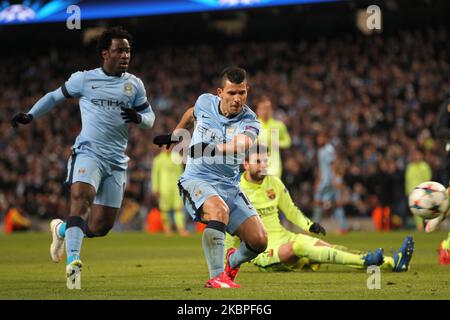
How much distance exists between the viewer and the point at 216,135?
26.1 ft

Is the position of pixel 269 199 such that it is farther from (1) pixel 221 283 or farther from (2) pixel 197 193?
(1) pixel 221 283

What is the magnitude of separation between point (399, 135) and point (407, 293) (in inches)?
710

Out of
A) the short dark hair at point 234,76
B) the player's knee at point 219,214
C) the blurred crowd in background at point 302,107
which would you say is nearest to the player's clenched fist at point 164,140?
the short dark hair at point 234,76

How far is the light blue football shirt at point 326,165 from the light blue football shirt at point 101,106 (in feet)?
40.0

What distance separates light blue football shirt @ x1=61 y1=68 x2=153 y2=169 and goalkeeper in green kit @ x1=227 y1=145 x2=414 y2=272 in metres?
1.60

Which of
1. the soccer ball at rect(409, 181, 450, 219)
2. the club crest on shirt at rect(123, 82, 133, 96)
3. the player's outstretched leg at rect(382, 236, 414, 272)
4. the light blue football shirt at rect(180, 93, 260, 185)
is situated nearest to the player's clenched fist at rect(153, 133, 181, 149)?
the light blue football shirt at rect(180, 93, 260, 185)

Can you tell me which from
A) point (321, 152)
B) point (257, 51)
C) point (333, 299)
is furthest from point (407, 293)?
point (257, 51)

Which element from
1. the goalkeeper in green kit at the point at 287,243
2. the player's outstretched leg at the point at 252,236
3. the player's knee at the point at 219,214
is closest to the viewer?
the player's knee at the point at 219,214

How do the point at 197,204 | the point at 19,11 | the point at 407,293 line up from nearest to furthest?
the point at 407,293, the point at 197,204, the point at 19,11

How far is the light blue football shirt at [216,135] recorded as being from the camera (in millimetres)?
7941

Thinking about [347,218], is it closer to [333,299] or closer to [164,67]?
[164,67]

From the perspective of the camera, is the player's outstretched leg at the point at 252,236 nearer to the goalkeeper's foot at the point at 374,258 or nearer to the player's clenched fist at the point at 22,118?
the goalkeeper's foot at the point at 374,258

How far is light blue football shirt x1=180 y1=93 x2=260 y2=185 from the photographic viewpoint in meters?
7.94
